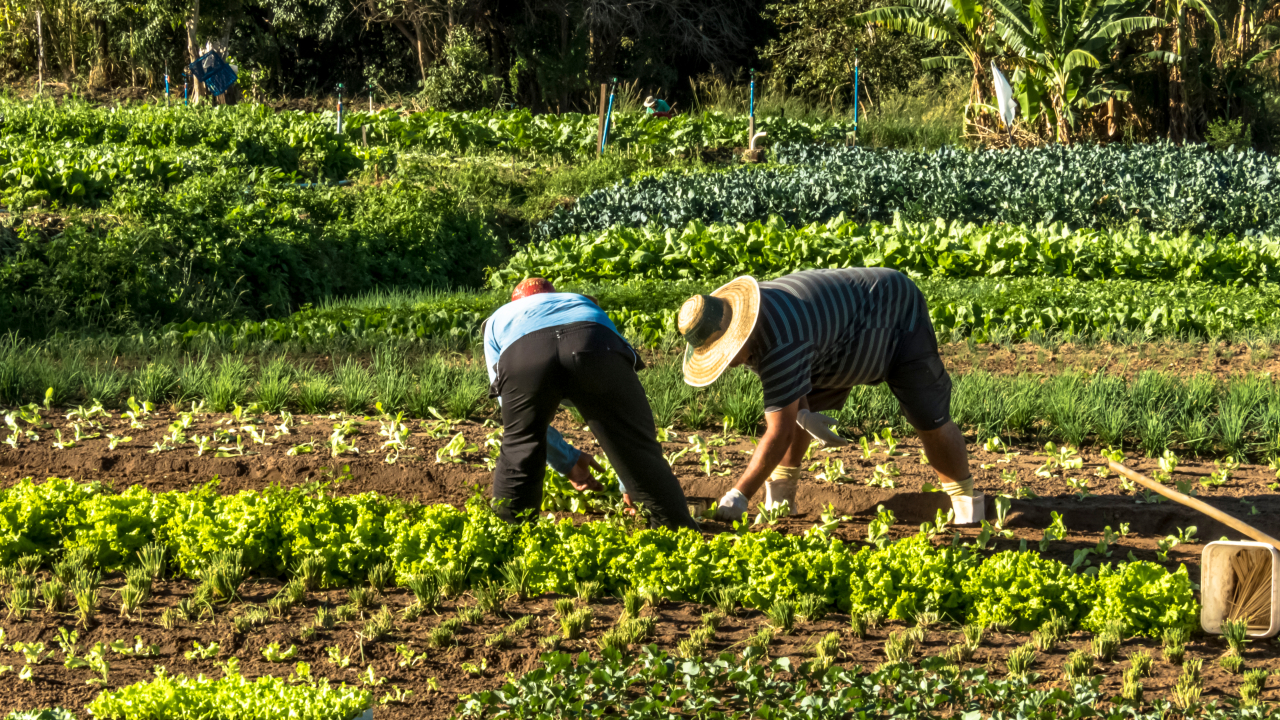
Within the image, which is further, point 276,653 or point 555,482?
point 555,482

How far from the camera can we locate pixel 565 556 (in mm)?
4016

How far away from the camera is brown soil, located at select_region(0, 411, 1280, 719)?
3389mm

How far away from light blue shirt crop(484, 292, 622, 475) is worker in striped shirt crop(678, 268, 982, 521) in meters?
0.35

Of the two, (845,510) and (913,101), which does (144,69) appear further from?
(845,510)

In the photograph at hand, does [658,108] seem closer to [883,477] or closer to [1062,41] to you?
[1062,41]

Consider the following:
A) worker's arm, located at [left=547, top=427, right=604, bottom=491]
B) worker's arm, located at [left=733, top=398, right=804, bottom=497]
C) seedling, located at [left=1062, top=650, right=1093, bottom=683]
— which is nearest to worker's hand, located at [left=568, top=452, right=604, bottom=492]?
worker's arm, located at [left=547, top=427, right=604, bottom=491]

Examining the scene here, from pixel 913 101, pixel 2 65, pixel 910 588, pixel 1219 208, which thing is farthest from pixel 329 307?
pixel 2 65

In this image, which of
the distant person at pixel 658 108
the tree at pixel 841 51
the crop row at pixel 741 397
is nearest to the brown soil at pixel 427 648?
the crop row at pixel 741 397

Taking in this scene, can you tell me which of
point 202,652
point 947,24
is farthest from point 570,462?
point 947,24

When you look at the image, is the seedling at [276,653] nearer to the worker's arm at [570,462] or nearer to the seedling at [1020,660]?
the worker's arm at [570,462]

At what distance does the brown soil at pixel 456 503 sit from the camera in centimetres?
339

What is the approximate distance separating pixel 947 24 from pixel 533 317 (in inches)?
745

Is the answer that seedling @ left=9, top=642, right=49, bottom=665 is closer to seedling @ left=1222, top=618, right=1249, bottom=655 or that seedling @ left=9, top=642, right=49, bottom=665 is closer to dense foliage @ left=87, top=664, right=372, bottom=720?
dense foliage @ left=87, top=664, right=372, bottom=720

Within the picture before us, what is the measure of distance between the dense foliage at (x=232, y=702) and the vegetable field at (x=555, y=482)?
0.03ft
